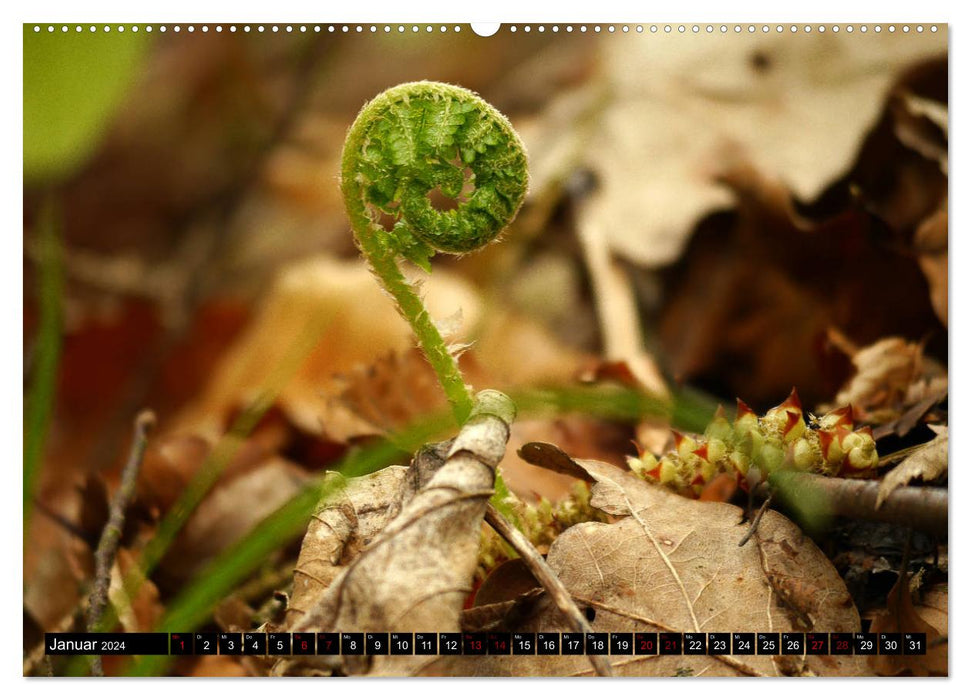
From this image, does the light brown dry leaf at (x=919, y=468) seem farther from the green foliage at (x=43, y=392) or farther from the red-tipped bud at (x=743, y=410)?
the green foliage at (x=43, y=392)

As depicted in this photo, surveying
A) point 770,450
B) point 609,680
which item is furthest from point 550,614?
point 770,450

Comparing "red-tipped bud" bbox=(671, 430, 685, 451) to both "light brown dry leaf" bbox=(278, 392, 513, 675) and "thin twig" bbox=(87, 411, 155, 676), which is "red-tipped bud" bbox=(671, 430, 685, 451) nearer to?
"light brown dry leaf" bbox=(278, 392, 513, 675)

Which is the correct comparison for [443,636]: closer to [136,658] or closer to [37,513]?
[136,658]

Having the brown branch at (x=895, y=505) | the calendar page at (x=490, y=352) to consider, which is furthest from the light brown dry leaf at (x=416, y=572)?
the brown branch at (x=895, y=505)

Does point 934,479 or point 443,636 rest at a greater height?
point 934,479

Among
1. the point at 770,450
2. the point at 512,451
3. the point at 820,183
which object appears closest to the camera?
the point at 770,450
